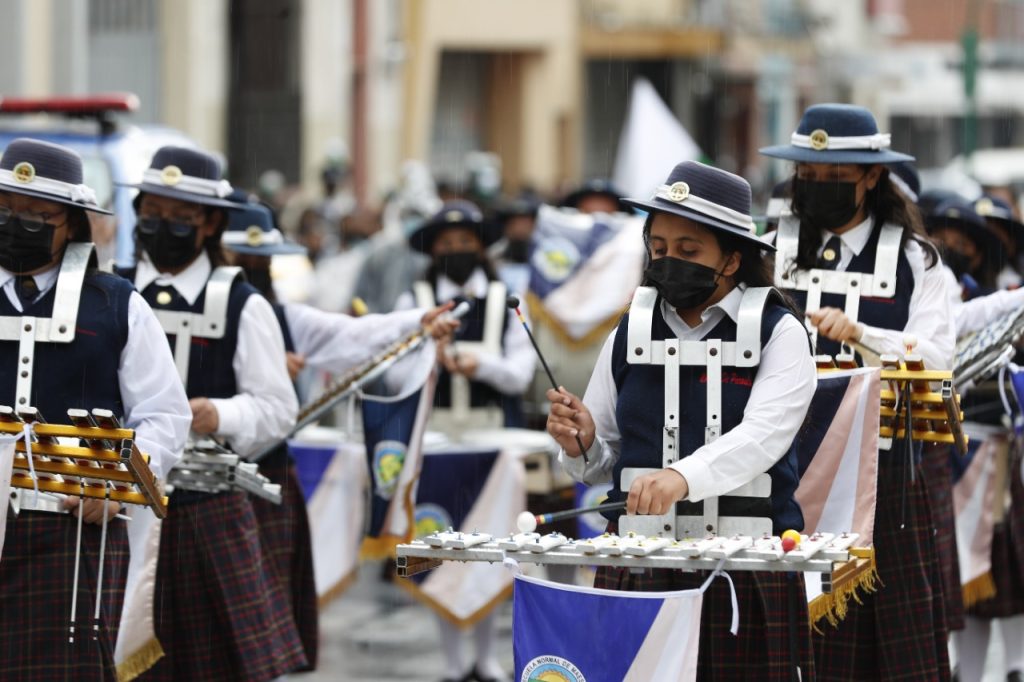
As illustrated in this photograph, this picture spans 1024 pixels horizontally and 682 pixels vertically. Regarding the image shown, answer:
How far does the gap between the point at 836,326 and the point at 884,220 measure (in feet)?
2.09

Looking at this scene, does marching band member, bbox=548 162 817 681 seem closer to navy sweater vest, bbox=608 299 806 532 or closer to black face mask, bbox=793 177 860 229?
navy sweater vest, bbox=608 299 806 532

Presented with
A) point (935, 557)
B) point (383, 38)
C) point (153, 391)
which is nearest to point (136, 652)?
point (153, 391)

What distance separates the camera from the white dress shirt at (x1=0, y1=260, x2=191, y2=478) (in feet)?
19.2

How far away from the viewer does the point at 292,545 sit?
7.88 m

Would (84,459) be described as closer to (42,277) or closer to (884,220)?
(42,277)

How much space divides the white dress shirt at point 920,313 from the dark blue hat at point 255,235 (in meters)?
2.54

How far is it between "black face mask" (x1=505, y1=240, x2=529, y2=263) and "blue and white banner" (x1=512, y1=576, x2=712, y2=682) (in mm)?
8788

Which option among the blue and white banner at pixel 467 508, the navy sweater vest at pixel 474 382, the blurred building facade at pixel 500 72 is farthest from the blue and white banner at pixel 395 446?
the blurred building facade at pixel 500 72

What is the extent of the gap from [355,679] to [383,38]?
22847mm

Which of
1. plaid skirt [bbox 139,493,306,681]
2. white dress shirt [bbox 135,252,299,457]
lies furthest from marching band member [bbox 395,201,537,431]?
plaid skirt [bbox 139,493,306,681]

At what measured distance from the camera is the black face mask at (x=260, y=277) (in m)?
8.49

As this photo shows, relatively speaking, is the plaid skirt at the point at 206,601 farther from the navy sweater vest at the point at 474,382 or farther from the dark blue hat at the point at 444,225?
the dark blue hat at the point at 444,225

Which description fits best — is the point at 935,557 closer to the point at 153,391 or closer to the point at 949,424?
the point at 949,424

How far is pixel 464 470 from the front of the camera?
9.59 metres
